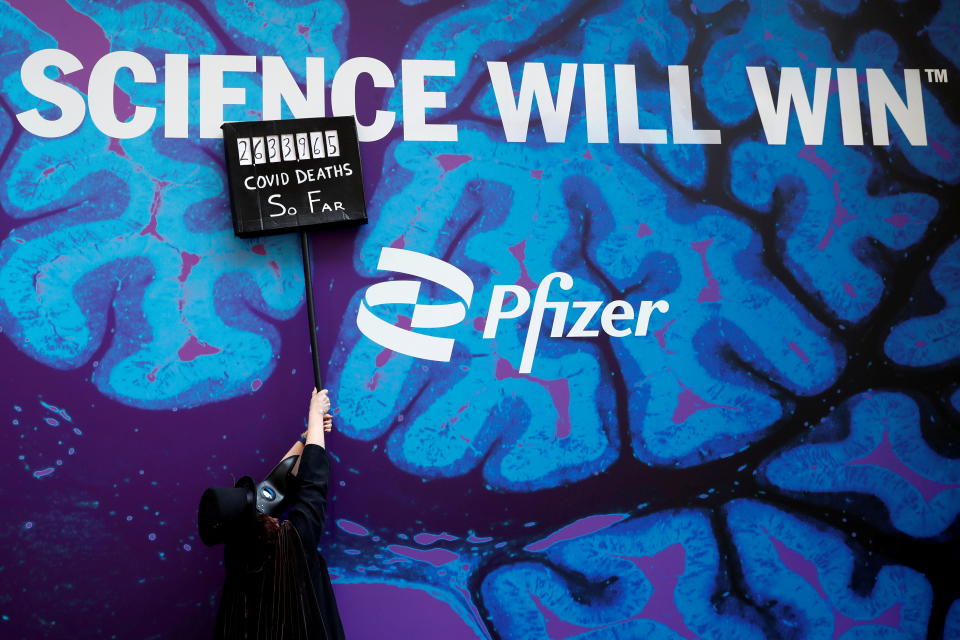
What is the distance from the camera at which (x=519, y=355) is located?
2.50 meters

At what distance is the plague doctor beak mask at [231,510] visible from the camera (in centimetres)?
187

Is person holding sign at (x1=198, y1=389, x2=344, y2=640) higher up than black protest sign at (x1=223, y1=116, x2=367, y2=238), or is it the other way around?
black protest sign at (x1=223, y1=116, x2=367, y2=238)

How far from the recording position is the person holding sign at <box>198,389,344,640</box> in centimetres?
189

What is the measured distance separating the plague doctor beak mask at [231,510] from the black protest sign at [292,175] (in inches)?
30.3

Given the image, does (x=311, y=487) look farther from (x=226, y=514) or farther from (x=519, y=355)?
(x=519, y=355)

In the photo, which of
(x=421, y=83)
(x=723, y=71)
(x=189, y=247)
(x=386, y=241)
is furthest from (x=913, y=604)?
(x=189, y=247)

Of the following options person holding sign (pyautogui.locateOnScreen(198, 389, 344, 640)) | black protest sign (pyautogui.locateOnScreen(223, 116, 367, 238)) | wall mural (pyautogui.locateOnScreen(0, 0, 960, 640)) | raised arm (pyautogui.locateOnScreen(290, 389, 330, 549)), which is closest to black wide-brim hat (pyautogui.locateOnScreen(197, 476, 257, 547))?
person holding sign (pyautogui.locateOnScreen(198, 389, 344, 640))

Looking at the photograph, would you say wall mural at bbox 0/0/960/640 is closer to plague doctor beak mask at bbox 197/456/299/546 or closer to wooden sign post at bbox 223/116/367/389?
wooden sign post at bbox 223/116/367/389

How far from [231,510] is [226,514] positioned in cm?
2

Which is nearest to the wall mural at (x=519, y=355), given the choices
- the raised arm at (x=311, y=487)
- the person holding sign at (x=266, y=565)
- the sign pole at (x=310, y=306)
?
the sign pole at (x=310, y=306)

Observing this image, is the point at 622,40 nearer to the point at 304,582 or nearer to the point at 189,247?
the point at 189,247

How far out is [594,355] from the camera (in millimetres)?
2531

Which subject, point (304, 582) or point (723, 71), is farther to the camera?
point (723, 71)

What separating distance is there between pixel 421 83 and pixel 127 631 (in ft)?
6.07
